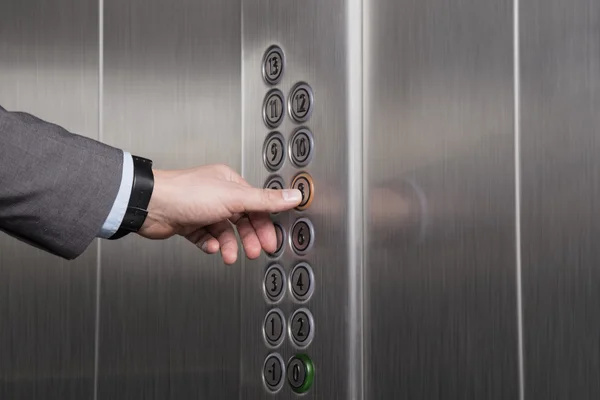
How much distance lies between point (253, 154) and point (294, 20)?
0.81 ft

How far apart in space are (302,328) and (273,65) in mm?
460

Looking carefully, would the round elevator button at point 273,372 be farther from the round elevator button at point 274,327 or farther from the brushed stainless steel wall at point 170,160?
the brushed stainless steel wall at point 170,160

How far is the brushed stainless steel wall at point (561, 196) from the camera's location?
0.84m

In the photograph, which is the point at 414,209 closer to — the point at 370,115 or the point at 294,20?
the point at 370,115

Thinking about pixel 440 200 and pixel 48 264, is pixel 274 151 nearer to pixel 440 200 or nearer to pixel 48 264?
pixel 440 200

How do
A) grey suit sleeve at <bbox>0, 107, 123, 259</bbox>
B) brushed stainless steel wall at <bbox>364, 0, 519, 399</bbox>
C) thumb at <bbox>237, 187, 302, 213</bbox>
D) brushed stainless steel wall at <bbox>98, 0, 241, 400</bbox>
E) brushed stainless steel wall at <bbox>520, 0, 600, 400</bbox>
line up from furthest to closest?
brushed stainless steel wall at <bbox>98, 0, 241, 400</bbox> < thumb at <bbox>237, 187, 302, 213</bbox> < grey suit sleeve at <bbox>0, 107, 123, 259</bbox> < brushed stainless steel wall at <bbox>364, 0, 519, 399</bbox> < brushed stainless steel wall at <bbox>520, 0, 600, 400</bbox>

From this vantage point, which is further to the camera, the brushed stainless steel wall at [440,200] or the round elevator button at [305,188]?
the round elevator button at [305,188]

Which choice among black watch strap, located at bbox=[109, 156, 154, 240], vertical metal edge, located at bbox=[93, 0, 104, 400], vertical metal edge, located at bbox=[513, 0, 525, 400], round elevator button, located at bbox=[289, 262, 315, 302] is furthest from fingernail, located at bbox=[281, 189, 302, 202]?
vertical metal edge, located at bbox=[93, 0, 104, 400]

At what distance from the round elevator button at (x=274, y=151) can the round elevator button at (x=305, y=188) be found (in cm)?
6

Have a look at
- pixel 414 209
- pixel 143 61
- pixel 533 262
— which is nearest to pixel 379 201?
pixel 414 209

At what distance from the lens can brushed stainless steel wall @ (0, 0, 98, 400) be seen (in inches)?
73.6

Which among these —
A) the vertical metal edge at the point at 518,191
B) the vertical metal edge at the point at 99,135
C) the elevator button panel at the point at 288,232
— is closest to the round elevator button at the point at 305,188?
the elevator button panel at the point at 288,232

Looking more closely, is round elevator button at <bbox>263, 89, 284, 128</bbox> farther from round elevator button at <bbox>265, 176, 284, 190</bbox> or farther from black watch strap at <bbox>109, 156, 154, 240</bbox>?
black watch strap at <bbox>109, 156, 154, 240</bbox>

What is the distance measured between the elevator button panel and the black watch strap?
0.22 meters
